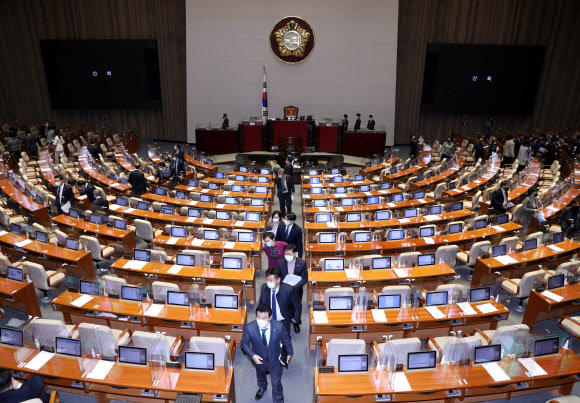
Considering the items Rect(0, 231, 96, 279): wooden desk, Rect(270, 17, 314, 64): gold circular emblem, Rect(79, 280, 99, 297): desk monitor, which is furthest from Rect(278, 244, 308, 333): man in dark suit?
Rect(270, 17, 314, 64): gold circular emblem

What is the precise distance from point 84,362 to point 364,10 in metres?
18.9

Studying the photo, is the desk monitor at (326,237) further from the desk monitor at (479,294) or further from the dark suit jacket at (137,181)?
the dark suit jacket at (137,181)

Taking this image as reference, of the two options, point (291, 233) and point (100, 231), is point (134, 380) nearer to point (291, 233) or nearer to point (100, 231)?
point (291, 233)

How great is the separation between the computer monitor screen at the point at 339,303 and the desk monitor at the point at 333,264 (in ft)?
3.74

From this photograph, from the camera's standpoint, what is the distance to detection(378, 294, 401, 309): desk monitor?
6.39 metres

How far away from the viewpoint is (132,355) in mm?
5180

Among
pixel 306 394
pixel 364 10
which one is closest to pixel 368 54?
pixel 364 10

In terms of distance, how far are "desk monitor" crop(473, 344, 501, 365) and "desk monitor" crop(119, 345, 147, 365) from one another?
4.06 metres

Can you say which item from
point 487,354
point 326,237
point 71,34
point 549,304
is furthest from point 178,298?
point 71,34

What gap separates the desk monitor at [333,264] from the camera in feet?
24.3

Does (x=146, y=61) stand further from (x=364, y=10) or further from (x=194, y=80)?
(x=364, y=10)

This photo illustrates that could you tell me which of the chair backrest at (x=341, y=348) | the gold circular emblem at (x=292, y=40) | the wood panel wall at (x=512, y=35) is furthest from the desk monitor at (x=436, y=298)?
the wood panel wall at (x=512, y=35)

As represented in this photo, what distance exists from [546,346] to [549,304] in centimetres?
149

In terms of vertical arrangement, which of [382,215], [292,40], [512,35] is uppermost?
[512,35]
